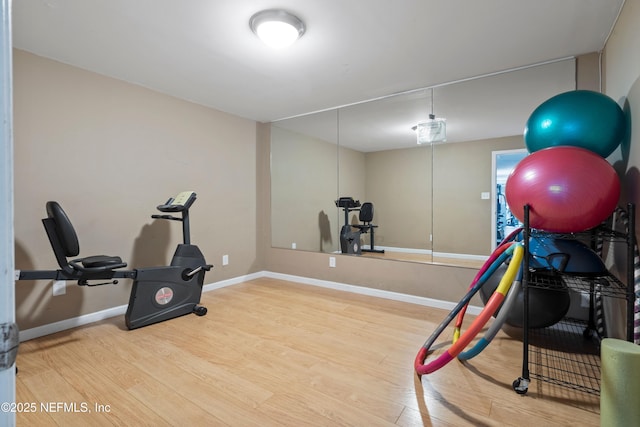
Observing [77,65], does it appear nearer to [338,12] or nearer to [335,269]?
[338,12]

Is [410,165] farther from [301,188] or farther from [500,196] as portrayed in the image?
[301,188]

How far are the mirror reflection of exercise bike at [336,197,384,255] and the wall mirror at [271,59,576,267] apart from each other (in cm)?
8

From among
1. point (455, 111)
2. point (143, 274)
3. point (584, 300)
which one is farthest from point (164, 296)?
point (584, 300)

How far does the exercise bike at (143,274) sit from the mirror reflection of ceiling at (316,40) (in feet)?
3.93

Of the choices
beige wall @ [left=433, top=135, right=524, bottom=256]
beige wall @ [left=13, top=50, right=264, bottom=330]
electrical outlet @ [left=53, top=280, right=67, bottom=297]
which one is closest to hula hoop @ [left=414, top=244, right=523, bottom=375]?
beige wall @ [left=433, top=135, right=524, bottom=256]

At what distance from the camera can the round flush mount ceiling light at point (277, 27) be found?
6.23 ft

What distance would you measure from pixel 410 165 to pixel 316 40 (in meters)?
1.99

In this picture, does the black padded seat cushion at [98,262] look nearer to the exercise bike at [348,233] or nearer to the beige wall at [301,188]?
the beige wall at [301,188]

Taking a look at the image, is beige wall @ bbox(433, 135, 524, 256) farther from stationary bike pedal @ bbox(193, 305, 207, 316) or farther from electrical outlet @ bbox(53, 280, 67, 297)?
electrical outlet @ bbox(53, 280, 67, 297)

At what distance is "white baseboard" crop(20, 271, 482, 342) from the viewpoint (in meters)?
2.37

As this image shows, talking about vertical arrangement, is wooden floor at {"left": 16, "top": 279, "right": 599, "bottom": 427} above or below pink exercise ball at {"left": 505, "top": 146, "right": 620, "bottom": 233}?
below

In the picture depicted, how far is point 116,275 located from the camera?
239 centimetres

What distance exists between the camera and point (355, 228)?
389cm

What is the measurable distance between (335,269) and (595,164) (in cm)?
271
